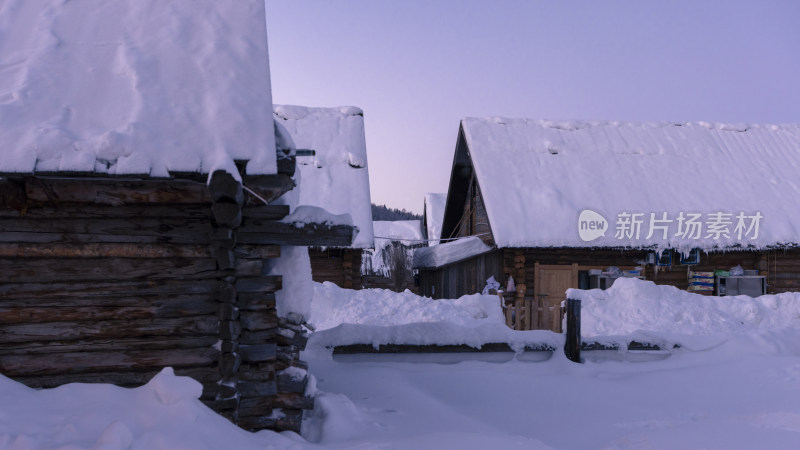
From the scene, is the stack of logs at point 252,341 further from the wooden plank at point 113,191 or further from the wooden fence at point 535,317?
the wooden fence at point 535,317

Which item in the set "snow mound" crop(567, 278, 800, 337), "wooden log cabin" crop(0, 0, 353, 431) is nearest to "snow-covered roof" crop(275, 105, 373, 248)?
"snow mound" crop(567, 278, 800, 337)

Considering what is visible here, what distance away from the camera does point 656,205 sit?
1449cm

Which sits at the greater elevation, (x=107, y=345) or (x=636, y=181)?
(x=636, y=181)

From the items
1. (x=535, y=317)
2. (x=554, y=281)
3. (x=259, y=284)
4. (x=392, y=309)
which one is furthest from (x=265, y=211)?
(x=554, y=281)

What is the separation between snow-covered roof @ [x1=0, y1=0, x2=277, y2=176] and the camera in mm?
3719

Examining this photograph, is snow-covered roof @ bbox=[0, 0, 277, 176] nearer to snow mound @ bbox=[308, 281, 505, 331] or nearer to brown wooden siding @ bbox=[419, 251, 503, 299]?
snow mound @ bbox=[308, 281, 505, 331]

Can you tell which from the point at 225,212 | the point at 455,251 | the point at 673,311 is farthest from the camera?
Result: the point at 455,251

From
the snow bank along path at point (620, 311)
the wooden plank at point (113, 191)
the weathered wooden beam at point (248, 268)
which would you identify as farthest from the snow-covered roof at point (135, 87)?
the snow bank along path at point (620, 311)

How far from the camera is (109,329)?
4.06 meters

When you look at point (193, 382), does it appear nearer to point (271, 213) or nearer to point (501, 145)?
point (271, 213)

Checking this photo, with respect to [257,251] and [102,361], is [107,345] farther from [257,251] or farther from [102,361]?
[257,251]

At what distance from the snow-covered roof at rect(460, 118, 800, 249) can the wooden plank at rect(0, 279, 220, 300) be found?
986 centimetres

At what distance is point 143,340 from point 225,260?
0.90m

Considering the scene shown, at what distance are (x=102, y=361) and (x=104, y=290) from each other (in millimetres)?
552
